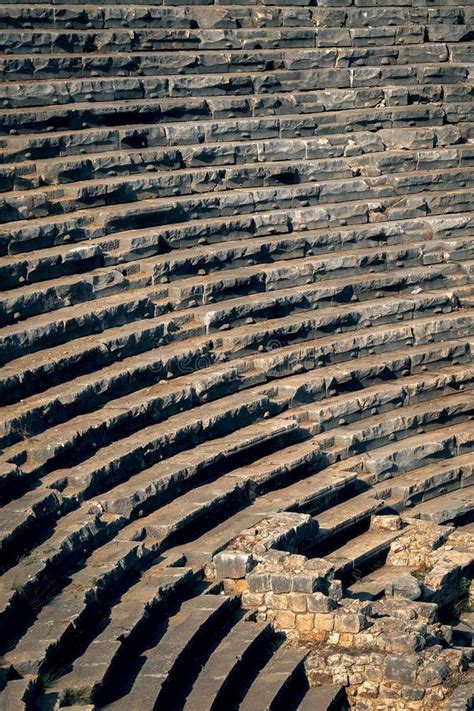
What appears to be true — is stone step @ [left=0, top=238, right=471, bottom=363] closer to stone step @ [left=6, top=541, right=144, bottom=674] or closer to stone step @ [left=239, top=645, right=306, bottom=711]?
stone step @ [left=6, top=541, right=144, bottom=674]

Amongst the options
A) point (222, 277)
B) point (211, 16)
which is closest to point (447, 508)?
point (222, 277)

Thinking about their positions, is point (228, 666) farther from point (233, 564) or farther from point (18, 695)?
point (18, 695)

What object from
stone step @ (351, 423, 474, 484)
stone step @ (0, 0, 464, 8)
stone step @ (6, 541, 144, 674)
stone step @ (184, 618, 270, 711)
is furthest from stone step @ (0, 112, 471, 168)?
stone step @ (184, 618, 270, 711)

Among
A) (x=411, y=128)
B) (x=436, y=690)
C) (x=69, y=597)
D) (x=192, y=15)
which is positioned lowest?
(x=436, y=690)

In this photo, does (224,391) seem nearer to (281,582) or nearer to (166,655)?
(281,582)

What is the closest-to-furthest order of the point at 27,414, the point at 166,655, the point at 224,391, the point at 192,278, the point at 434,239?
the point at 166,655, the point at 27,414, the point at 224,391, the point at 192,278, the point at 434,239

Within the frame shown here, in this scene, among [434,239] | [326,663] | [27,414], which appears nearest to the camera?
[326,663]

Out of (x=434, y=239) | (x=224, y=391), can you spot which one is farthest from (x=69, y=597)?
(x=434, y=239)
